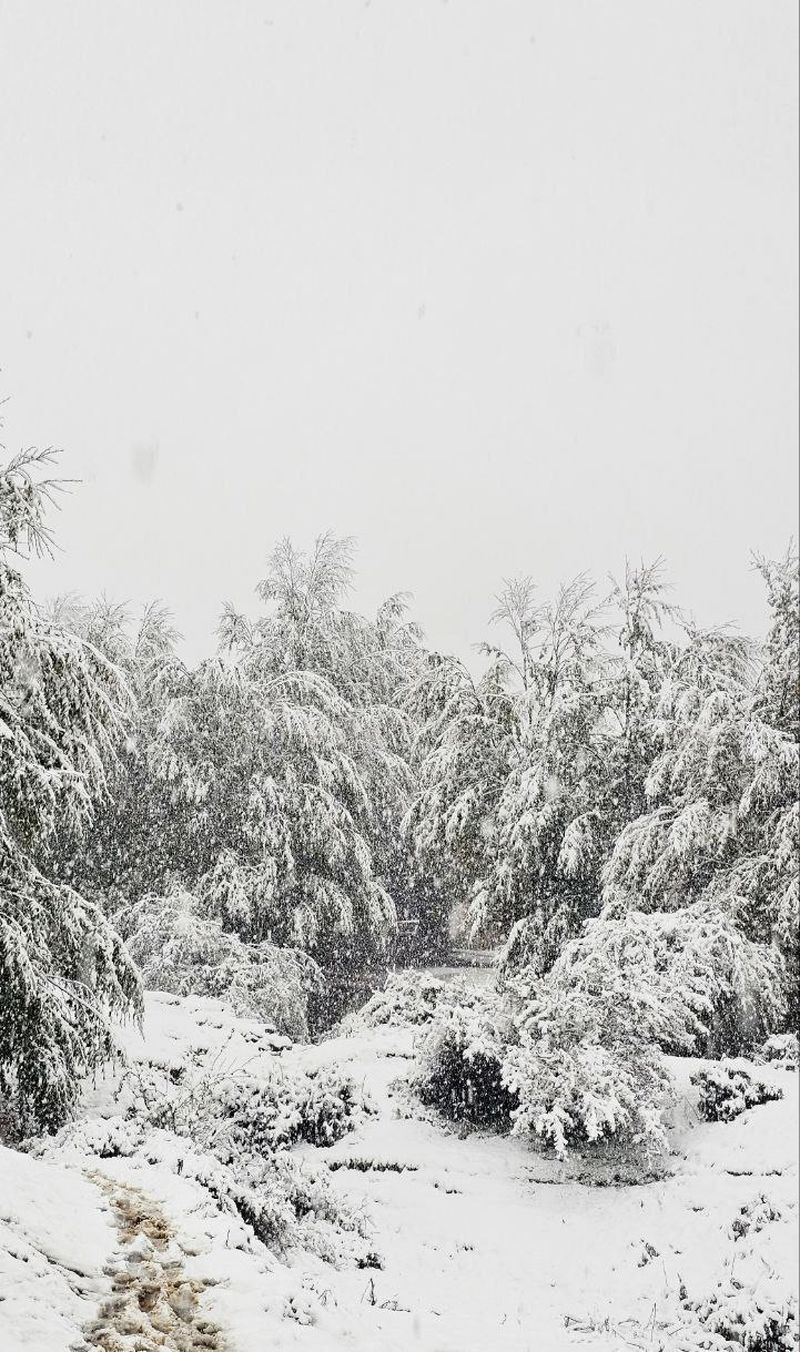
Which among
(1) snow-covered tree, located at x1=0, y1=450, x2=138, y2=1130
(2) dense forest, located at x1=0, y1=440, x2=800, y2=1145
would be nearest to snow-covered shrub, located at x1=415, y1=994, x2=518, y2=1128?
(2) dense forest, located at x1=0, y1=440, x2=800, y2=1145

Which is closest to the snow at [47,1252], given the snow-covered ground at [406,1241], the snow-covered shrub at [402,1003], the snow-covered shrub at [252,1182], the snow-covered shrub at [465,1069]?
the snow-covered ground at [406,1241]

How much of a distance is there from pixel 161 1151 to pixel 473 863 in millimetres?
10146

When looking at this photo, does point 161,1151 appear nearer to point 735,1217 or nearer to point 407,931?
point 735,1217

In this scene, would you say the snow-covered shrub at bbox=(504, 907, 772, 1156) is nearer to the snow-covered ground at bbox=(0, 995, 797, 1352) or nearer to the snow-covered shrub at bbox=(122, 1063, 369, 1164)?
the snow-covered ground at bbox=(0, 995, 797, 1352)

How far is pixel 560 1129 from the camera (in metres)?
9.38

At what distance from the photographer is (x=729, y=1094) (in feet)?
34.7

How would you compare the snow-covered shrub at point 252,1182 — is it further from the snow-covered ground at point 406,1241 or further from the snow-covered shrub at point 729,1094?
the snow-covered shrub at point 729,1094

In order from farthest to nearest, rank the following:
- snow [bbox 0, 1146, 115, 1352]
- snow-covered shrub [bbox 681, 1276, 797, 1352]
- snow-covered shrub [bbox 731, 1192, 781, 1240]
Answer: snow-covered shrub [bbox 731, 1192, 781, 1240] < snow-covered shrub [bbox 681, 1276, 797, 1352] < snow [bbox 0, 1146, 115, 1352]

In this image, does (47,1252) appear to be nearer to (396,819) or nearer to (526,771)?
(526,771)

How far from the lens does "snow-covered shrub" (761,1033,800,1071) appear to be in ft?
36.0

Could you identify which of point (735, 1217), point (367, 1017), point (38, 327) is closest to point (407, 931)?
point (367, 1017)

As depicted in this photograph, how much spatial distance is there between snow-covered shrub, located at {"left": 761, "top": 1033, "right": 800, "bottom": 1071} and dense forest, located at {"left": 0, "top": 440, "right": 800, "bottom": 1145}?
0.43 meters

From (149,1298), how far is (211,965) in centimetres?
1047

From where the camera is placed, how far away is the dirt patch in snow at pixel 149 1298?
4938mm
